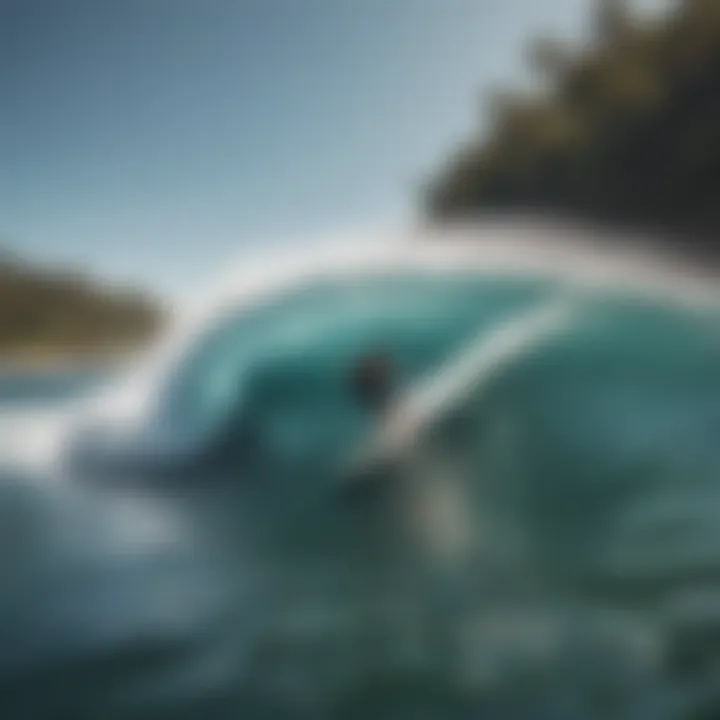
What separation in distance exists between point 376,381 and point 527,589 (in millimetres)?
379

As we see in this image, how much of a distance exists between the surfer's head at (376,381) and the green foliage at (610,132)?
25cm

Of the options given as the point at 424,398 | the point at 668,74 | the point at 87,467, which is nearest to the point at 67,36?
the point at 87,467

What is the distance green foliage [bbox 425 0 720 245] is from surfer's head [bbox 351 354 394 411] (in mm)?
246

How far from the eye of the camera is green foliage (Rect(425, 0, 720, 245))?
1.53m

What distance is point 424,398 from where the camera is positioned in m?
1.49

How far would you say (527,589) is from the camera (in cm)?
145

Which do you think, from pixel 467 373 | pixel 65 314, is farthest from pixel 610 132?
pixel 65 314

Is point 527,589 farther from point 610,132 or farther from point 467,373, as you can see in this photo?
point 610,132

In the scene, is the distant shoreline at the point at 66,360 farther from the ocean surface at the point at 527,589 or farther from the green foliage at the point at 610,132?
the green foliage at the point at 610,132

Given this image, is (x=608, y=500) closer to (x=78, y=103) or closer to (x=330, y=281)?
(x=330, y=281)

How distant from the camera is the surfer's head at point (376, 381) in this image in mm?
1496

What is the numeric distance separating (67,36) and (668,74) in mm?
946

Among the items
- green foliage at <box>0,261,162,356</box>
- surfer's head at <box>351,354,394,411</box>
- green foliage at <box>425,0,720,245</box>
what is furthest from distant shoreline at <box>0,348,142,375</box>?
green foliage at <box>425,0,720,245</box>

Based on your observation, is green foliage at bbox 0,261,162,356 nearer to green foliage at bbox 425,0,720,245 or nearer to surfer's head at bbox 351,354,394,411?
surfer's head at bbox 351,354,394,411
